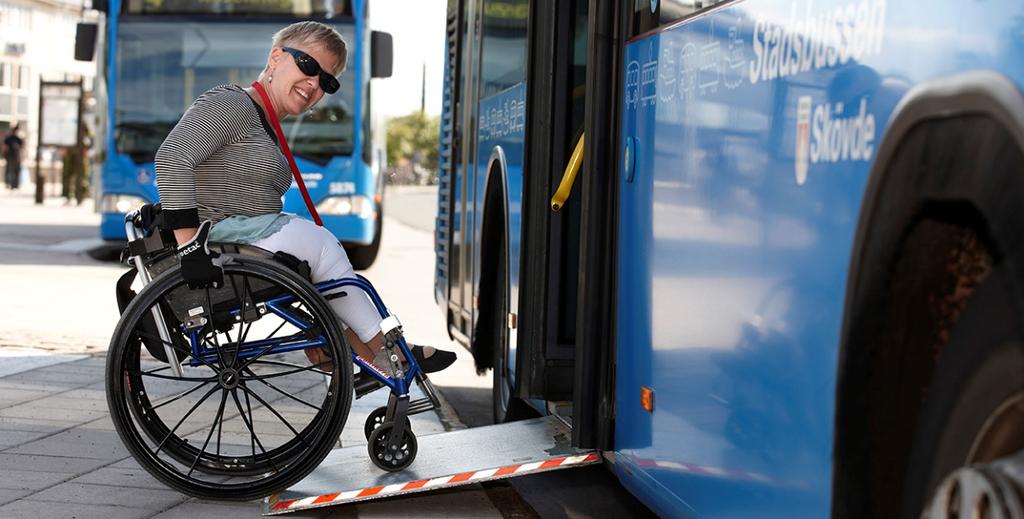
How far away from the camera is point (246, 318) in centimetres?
514

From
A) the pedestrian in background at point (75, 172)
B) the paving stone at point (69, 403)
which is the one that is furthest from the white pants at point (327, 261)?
the pedestrian in background at point (75, 172)

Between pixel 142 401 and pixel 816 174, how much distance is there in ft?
9.56

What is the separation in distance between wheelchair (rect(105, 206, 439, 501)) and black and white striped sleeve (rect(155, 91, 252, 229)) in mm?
145

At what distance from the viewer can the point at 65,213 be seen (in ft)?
113

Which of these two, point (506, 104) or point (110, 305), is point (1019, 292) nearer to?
point (506, 104)

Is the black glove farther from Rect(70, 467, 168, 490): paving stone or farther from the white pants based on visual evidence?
Rect(70, 467, 168, 490): paving stone

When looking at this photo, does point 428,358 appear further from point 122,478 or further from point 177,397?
point 122,478

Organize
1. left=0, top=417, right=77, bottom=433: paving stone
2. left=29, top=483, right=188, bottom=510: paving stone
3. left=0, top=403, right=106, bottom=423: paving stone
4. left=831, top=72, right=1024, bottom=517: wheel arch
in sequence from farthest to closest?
1. left=0, top=403, right=106, bottom=423: paving stone
2. left=0, top=417, right=77, bottom=433: paving stone
3. left=29, top=483, right=188, bottom=510: paving stone
4. left=831, top=72, right=1024, bottom=517: wheel arch

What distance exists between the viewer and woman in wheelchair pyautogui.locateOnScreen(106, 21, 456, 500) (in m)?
5.13

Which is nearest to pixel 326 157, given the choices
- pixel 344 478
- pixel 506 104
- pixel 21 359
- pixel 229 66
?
pixel 229 66

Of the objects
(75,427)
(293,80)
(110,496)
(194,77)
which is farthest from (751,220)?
(194,77)

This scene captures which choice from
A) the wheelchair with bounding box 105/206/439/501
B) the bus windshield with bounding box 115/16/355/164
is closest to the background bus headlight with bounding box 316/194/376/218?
the bus windshield with bounding box 115/16/355/164

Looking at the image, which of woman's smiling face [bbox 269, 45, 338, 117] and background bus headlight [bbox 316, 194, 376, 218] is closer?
woman's smiling face [bbox 269, 45, 338, 117]

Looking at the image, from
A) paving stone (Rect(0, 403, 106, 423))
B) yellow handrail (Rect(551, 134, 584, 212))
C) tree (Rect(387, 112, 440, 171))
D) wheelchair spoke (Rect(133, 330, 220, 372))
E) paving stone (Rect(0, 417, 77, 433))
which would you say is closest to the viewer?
wheelchair spoke (Rect(133, 330, 220, 372))
